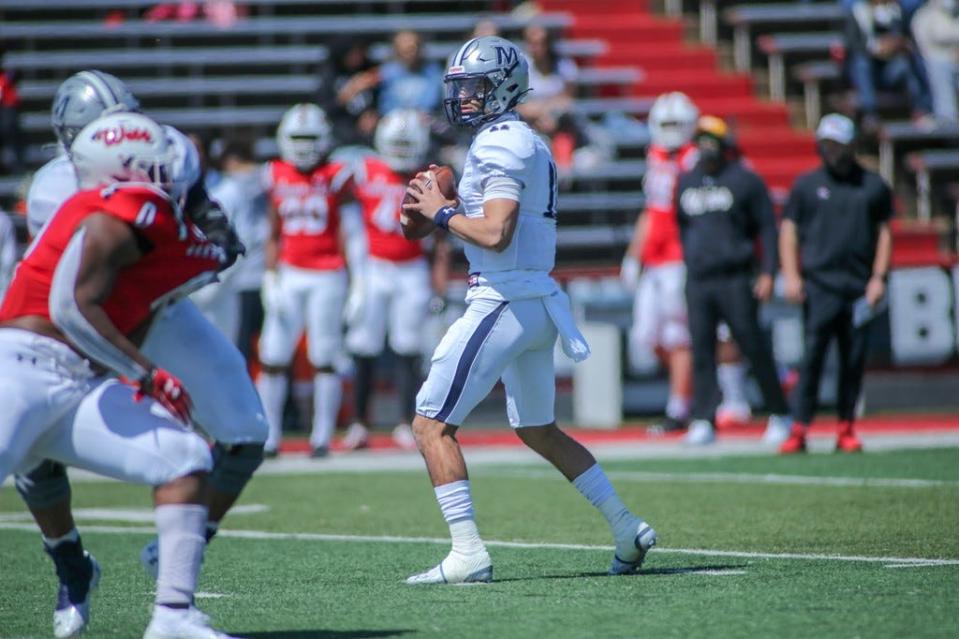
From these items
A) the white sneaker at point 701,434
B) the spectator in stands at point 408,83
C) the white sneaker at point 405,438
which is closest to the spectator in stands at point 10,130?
the spectator in stands at point 408,83

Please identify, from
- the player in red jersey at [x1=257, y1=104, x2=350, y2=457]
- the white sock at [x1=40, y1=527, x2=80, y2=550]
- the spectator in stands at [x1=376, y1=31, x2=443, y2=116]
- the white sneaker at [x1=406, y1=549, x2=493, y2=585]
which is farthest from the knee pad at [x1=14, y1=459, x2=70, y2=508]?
the spectator in stands at [x1=376, y1=31, x2=443, y2=116]

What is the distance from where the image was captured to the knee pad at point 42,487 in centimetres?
555

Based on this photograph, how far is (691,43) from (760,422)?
7.19 m

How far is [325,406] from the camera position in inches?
491

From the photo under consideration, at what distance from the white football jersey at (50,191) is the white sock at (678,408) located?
7649mm

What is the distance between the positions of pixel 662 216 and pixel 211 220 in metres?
8.20

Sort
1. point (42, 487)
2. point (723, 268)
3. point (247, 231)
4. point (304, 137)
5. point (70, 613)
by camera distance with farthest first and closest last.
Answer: point (247, 231)
point (304, 137)
point (723, 268)
point (42, 487)
point (70, 613)

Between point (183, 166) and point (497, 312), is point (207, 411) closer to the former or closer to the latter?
point (183, 166)

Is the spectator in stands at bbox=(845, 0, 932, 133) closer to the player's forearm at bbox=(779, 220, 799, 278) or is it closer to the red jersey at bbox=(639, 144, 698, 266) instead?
the red jersey at bbox=(639, 144, 698, 266)

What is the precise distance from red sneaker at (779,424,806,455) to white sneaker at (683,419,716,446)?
94cm

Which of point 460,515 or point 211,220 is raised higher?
point 211,220

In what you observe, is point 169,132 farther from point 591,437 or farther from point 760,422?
point 760,422

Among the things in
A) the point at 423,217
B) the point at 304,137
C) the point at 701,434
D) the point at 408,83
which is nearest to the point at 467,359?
the point at 423,217

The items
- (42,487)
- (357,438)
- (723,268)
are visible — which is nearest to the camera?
(42,487)
